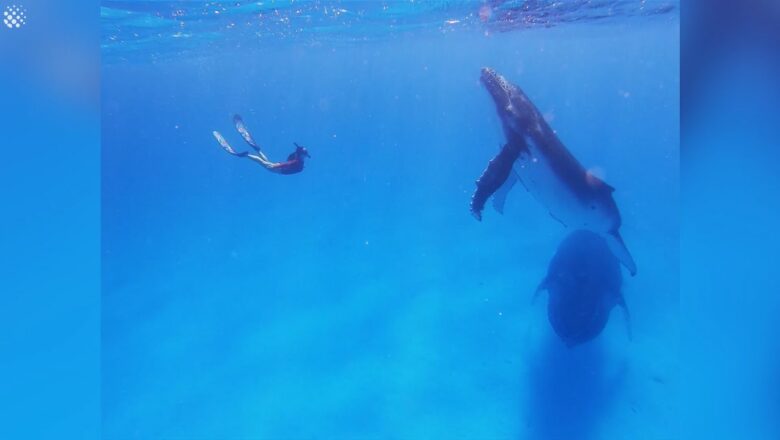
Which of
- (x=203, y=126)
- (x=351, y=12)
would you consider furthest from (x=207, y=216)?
(x=203, y=126)

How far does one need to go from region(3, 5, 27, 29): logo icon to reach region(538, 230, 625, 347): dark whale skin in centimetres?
590

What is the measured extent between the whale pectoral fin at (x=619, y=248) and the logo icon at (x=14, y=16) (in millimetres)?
6090

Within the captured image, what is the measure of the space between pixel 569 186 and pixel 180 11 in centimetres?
820

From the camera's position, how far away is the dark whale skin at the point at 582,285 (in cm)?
660

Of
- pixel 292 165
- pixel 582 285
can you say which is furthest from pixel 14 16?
pixel 582 285

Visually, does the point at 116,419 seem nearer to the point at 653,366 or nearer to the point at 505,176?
the point at 505,176

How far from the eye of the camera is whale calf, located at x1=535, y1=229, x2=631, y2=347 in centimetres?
660

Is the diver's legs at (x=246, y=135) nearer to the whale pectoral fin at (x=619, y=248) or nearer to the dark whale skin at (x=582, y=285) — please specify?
the dark whale skin at (x=582, y=285)

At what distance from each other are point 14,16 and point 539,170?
5.11m

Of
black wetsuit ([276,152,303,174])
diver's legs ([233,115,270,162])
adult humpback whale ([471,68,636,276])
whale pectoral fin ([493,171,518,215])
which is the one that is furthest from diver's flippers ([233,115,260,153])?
whale pectoral fin ([493,171,518,215])

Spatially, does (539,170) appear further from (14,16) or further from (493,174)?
(14,16)

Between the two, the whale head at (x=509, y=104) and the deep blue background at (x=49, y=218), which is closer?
the deep blue background at (x=49, y=218)

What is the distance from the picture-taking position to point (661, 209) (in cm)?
988

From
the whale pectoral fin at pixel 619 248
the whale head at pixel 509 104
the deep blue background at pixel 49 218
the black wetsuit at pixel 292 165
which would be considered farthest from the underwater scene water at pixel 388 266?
the deep blue background at pixel 49 218
